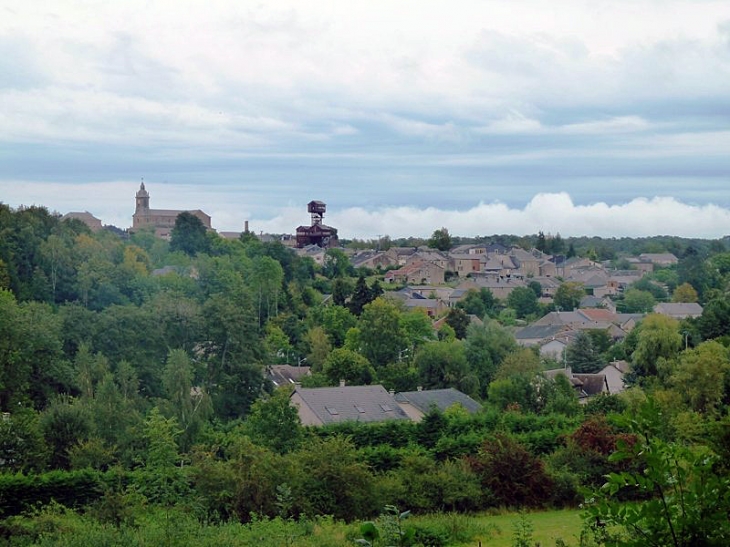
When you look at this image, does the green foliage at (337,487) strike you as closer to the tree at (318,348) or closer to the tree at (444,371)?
the tree at (444,371)

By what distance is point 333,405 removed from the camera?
38344mm

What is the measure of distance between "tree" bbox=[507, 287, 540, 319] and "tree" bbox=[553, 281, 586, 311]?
2.56 m

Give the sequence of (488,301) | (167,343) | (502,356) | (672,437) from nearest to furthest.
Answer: (672,437) < (167,343) < (502,356) < (488,301)

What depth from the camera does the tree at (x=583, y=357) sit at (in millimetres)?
58656

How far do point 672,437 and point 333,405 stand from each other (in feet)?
43.6

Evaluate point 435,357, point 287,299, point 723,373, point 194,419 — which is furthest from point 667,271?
point 194,419

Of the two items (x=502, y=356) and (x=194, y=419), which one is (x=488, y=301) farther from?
(x=194, y=419)

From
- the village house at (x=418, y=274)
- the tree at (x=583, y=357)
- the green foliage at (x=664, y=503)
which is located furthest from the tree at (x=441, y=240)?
the green foliage at (x=664, y=503)

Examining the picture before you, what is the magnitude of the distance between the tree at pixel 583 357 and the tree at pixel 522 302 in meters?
28.0

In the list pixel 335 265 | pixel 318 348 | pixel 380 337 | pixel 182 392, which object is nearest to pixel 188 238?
pixel 335 265

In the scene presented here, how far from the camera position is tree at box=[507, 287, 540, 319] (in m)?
89.0

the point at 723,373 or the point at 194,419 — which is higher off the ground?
the point at 723,373

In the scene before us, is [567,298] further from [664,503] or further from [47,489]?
[664,503]

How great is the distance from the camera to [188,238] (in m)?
77.3
